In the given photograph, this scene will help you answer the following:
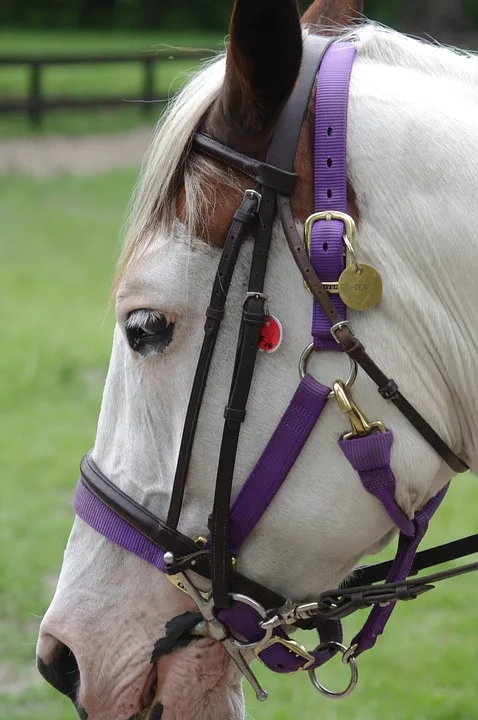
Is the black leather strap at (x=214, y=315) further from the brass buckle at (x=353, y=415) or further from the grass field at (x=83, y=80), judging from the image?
the grass field at (x=83, y=80)

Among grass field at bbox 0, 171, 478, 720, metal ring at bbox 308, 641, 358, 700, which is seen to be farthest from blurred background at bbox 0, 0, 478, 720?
metal ring at bbox 308, 641, 358, 700

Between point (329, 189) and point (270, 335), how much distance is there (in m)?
0.28

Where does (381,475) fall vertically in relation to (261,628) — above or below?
above

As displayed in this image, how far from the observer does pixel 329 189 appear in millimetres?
1724

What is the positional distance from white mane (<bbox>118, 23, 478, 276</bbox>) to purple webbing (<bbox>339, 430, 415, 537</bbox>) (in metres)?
0.51

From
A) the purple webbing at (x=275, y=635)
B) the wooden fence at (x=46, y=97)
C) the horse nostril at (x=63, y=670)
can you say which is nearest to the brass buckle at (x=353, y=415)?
the purple webbing at (x=275, y=635)

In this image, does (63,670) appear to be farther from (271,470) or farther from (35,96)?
(35,96)

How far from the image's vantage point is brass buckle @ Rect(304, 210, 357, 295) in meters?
1.69

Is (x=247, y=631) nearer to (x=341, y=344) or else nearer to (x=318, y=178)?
(x=341, y=344)

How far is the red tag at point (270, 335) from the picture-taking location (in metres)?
1.75

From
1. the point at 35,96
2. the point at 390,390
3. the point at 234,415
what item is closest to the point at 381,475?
the point at 390,390

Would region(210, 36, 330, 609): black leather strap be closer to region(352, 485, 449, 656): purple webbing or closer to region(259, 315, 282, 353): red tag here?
region(259, 315, 282, 353): red tag

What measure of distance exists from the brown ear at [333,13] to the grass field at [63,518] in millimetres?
820

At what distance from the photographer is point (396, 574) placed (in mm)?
1991
